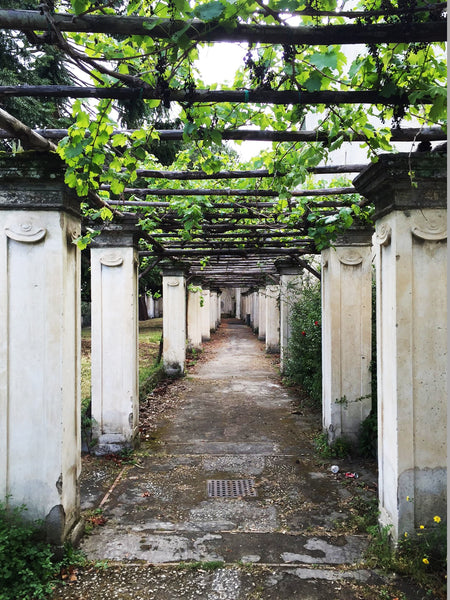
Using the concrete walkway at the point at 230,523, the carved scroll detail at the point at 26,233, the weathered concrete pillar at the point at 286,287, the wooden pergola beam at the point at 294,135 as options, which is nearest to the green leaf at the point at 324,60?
the wooden pergola beam at the point at 294,135

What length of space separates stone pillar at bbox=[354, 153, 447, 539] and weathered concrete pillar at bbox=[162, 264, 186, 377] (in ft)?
29.7

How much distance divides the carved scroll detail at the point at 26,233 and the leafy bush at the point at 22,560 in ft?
7.20

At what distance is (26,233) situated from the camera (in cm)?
359

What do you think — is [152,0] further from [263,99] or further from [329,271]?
[329,271]

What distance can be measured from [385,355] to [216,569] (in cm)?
233

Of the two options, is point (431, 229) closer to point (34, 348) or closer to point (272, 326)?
point (34, 348)

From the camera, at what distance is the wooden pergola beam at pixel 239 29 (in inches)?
86.7

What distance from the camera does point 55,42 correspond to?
2.31 meters

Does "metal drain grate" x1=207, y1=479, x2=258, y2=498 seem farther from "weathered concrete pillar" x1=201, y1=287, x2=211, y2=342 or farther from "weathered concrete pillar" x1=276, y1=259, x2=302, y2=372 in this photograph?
"weathered concrete pillar" x1=201, y1=287, x2=211, y2=342

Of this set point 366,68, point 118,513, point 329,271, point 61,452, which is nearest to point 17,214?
point 61,452

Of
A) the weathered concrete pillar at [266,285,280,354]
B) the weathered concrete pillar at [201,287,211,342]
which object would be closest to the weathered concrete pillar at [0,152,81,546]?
the weathered concrete pillar at [266,285,280,354]

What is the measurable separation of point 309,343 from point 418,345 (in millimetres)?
5121

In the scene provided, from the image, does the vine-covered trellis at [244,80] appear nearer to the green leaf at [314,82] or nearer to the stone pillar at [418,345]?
the green leaf at [314,82]

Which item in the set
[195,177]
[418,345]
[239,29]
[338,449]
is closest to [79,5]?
[239,29]
